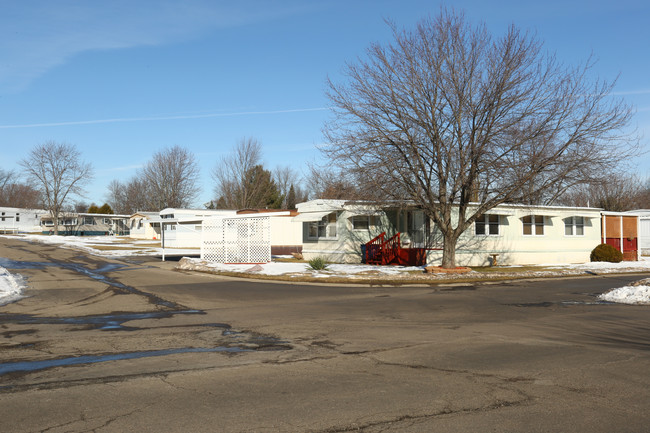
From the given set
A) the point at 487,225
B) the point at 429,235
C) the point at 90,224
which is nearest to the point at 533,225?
the point at 487,225

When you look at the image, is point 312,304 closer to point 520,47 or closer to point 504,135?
point 504,135

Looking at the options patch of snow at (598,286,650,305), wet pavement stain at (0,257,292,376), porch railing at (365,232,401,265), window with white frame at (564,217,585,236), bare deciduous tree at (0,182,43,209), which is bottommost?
patch of snow at (598,286,650,305)

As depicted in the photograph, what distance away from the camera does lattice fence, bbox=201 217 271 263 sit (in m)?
28.0

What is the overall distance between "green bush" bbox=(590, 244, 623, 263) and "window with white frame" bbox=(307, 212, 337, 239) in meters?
15.4

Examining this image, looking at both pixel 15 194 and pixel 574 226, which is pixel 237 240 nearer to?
pixel 574 226

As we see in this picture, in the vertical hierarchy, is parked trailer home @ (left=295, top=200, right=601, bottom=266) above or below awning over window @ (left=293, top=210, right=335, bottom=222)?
below

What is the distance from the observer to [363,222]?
2922cm

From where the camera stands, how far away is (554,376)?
696cm

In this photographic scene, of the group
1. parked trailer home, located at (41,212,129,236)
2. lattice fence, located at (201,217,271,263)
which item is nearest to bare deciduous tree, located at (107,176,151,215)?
parked trailer home, located at (41,212,129,236)

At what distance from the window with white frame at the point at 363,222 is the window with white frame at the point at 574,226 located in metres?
11.8

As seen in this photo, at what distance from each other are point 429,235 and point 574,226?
10182 millimetres

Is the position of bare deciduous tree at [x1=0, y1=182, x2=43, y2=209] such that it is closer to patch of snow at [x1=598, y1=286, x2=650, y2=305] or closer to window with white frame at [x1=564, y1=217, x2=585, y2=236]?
window with white frame at [x1=564, y1=217, x2=585, y2=236]

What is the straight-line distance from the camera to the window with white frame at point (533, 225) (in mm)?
30688

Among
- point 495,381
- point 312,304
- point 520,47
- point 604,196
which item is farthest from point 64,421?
point 604,196
